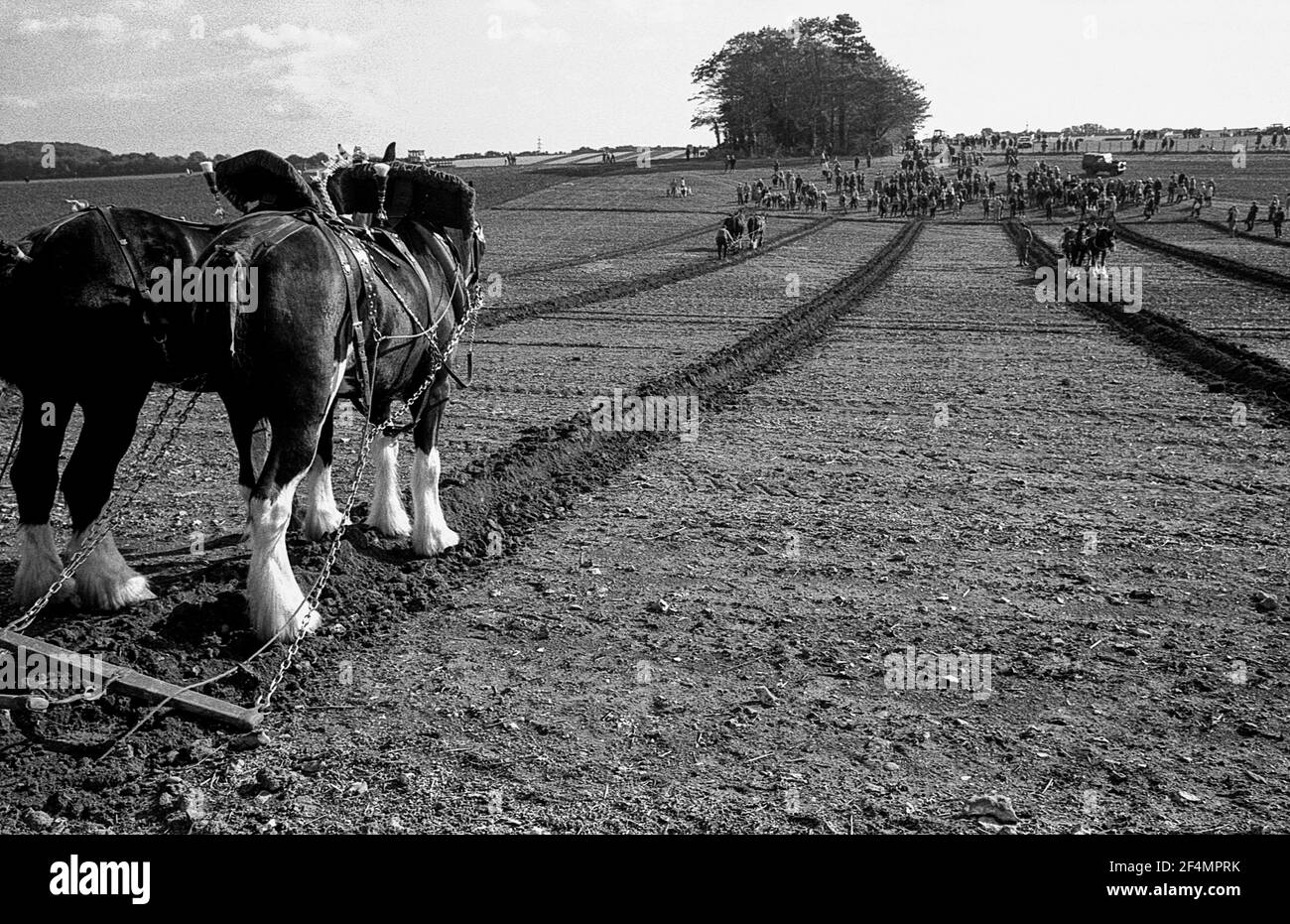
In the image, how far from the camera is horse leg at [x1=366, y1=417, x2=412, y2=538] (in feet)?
22.3

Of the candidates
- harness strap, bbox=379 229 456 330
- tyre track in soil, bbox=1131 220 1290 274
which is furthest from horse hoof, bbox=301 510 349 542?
tyre track in soil, bbox=1131 220 1290 274

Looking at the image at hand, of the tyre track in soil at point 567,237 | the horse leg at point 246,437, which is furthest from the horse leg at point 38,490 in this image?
the tyre track in soil at point 567,237

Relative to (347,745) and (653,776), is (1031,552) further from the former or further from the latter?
(347,745)

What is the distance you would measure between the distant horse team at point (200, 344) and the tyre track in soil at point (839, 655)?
1258mm

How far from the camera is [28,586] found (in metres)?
5.39

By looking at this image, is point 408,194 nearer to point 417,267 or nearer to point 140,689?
point 417,267

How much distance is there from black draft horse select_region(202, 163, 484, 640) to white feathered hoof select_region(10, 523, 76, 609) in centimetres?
102

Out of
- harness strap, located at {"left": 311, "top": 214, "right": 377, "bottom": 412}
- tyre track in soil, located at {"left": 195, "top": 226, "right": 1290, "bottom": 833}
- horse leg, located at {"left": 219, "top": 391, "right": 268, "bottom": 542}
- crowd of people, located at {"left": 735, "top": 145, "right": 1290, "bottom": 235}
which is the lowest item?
tyre track in soil, located at {"left": 195, "top": 226, "right": 1290, "bottom": 833}

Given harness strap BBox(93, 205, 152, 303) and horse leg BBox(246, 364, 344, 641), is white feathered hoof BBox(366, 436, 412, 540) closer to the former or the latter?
horse leg BBox(246, 364, 344, 641)

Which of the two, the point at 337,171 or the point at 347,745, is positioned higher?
the point at 337,171

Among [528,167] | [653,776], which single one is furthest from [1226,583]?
[528,167]
